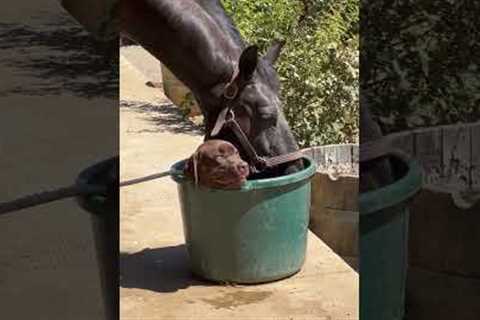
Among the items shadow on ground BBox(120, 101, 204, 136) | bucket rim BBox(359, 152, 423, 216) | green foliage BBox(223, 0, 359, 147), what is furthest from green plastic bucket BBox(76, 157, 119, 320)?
shadow on ground BBox(120, 101, 204, 136)

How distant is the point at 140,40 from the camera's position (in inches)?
84.7

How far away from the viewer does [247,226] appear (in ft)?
8.02

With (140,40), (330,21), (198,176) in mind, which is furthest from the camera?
(330,21)

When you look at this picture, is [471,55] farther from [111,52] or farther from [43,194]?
[43,194]

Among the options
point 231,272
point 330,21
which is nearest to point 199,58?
point 231,272

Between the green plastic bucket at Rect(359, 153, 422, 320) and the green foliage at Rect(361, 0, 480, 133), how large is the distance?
0.06 m

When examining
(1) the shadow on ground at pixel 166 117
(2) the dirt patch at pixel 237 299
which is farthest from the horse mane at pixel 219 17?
(1) the shadow on ground at pixel 166 117

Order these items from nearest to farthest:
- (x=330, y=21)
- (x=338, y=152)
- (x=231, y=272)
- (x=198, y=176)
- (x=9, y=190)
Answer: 1. (x=9, y=190)
2. (x=198, y=176)
3. (x=231, y=272)
4. (x=338, y=152)
5. (x=330, y=21)

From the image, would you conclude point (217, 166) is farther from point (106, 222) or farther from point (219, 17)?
point (106, 222)

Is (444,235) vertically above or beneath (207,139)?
above

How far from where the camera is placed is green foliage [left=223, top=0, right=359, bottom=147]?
3553 mm

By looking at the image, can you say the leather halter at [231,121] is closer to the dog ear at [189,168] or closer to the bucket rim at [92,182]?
the dog ear at [189,168]

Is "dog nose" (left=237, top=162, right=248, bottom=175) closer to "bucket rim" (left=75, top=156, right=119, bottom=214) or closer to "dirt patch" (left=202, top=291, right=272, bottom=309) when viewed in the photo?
"dirt patch" (left=202, top=291, right=272, bottom=309)

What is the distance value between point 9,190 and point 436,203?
0.51 m
